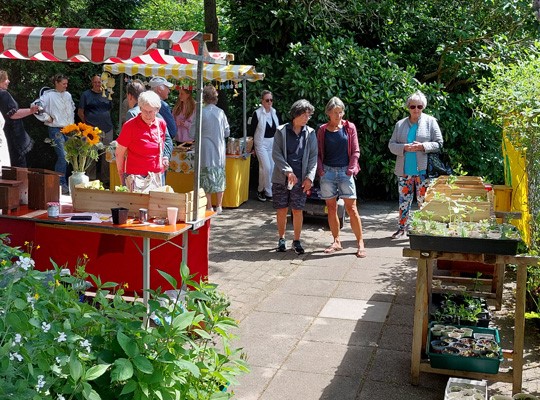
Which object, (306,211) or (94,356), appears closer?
(94,356)

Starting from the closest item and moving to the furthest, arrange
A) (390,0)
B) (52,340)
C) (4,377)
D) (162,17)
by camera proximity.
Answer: (4,377)
(52,340)
(390,0)
(162,17)

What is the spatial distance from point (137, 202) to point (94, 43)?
52.7 inches

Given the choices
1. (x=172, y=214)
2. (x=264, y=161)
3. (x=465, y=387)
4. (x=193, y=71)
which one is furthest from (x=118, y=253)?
(x=264, y=161)

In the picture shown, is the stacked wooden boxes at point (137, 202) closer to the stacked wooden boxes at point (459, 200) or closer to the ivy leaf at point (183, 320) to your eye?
the stacked wooden boxes at point (459, 200)

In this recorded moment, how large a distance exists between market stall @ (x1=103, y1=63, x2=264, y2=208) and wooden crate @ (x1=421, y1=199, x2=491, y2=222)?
20.4 feet

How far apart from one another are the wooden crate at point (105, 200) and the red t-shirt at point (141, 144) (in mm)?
845

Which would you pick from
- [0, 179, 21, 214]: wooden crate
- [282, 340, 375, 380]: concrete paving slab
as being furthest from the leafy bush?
[0, 179, 21, 214]: wooden crate

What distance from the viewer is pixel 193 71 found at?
1188 centimetres

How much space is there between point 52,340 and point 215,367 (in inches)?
28.3

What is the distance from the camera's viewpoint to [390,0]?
46.5 feet

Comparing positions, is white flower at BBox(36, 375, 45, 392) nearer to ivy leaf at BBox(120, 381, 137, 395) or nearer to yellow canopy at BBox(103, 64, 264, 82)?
ivy leaf at BBox(120, 381, 137, 395)

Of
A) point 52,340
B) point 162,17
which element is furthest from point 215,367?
point 162,17

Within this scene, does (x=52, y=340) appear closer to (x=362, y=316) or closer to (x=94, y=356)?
(x=94, y=356)

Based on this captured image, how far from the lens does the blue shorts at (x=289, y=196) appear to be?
8.81 m
